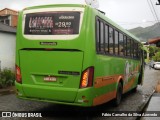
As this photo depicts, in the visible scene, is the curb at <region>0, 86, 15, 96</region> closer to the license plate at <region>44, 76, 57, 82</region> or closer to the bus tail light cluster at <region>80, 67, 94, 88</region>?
the license plate at <region>44, 76, 57, 82</region>

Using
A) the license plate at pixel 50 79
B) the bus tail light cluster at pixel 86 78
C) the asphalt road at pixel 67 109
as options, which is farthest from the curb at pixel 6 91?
the bus tail light cluster at pixel 86 78

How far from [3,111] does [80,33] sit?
3.81m

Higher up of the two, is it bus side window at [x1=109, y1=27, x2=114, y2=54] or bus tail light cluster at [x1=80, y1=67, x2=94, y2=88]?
bus side window at [x1=109, y1=27, x2=114, y2=54]

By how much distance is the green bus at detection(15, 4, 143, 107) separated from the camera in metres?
8.34

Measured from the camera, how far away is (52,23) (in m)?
8.78

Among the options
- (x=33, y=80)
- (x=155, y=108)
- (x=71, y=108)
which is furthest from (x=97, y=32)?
(x=155, y=108)

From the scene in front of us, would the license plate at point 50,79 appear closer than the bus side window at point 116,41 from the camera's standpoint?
Yes

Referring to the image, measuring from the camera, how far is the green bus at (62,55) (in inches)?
328

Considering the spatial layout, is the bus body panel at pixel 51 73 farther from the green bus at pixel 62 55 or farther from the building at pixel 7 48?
the building at pixel 7 48

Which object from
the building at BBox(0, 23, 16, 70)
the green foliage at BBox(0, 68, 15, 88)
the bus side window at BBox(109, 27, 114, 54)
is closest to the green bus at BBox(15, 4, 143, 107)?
the bus side window at BBox(109, 27, 114, 54)

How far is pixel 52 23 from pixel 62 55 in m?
0.99

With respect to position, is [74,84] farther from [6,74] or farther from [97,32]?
[6,74]

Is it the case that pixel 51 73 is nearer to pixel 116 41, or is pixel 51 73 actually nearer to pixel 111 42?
pixel 111 42

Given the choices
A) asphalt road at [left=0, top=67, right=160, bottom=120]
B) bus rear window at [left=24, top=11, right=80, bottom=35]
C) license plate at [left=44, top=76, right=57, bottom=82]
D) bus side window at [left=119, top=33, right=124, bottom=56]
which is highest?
bus rear window at [left=24, top=11, right=80, bottom=35]
